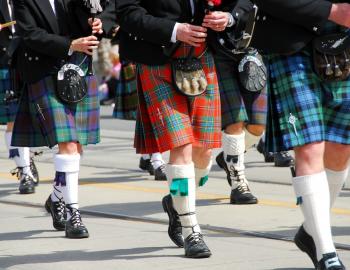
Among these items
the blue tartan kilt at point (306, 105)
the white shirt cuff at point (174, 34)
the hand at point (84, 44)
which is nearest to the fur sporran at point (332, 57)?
the blue tartan kilt at point (306, 105)

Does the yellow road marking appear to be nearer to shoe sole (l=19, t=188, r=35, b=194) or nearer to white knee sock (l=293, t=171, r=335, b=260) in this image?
shoe sole (l=19, t=188, r=35, b=194)

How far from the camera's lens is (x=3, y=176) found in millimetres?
10641

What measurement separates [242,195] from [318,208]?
8.99 feet

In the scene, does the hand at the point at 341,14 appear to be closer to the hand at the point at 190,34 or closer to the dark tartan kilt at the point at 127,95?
the hand at the point at 190,34

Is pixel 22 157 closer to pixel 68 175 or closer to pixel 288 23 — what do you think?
pixel 68 175

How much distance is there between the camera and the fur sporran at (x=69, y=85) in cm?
713

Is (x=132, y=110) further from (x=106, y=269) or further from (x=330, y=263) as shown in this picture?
(x=330, y=263)

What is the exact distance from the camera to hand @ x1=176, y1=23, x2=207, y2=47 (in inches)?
239

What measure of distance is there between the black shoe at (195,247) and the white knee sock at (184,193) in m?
0.03

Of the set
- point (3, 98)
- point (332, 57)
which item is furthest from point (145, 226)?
point (3, 98)

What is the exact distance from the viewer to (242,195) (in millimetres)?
8242

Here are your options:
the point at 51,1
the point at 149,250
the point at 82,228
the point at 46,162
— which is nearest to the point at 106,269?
the point at 149,250

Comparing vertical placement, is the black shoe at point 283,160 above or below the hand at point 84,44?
below

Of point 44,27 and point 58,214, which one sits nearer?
point 44,27
